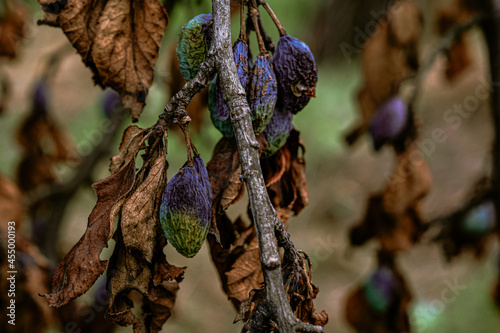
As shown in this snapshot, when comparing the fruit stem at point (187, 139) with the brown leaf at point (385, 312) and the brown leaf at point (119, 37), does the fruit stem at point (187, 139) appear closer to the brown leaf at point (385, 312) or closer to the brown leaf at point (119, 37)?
the brown leaf at point (119, 37)

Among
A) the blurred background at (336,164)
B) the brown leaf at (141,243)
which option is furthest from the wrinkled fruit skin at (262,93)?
the blurred background at (336,164)

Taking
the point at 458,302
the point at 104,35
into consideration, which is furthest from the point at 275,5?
the point at 104,35

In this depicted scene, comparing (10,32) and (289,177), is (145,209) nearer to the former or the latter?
(289,177)

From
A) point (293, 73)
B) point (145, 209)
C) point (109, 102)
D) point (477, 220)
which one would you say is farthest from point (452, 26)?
point (145, 209)

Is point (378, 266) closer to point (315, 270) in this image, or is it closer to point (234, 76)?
point (234, 76)

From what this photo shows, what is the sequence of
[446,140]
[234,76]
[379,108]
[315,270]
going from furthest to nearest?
1. [446,140]
2. [315,270]
3. [379,108]
4. [234,76]

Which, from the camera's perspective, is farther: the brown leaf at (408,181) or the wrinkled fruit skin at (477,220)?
the wrinkled fruit skin at (477,220)
